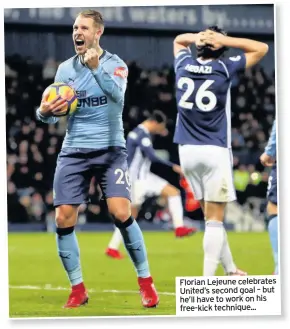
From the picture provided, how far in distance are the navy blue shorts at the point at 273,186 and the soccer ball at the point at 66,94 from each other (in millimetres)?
1566

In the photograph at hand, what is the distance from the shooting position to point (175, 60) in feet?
33.7

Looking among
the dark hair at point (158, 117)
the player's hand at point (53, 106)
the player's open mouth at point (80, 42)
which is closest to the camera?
the player's hand at point (53, 106)

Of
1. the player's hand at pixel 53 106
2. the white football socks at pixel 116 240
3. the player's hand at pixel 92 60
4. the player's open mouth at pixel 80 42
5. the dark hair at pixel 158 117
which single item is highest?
the player's open mouth at pixel 80 42

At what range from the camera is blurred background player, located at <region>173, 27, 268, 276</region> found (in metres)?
10.2

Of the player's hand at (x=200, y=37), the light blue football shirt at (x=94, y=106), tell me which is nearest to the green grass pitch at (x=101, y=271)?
the light blue football shirt at (x=94, y=106)

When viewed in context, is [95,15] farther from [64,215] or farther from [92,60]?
[64,215]

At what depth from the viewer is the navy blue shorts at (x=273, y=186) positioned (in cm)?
1023

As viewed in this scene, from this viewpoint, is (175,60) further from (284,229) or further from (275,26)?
(284,229)

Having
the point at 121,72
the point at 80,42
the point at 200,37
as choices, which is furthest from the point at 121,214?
the point at 200,37

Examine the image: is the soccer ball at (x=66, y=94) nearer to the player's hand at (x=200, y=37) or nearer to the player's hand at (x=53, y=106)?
the player's hand at (x=53, y=106)

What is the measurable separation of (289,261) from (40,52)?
2.44m

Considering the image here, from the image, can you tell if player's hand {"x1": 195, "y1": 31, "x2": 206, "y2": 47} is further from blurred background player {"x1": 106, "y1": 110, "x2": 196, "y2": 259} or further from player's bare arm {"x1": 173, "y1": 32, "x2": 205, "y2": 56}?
blurred background player {"x1": 106, "y1": 110, "x2": 196, "y2": 259}

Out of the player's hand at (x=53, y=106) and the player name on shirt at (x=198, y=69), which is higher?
the player name on shirt at (x=198, y=69)

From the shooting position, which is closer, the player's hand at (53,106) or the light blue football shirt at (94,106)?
the player's hand at (53,106)
